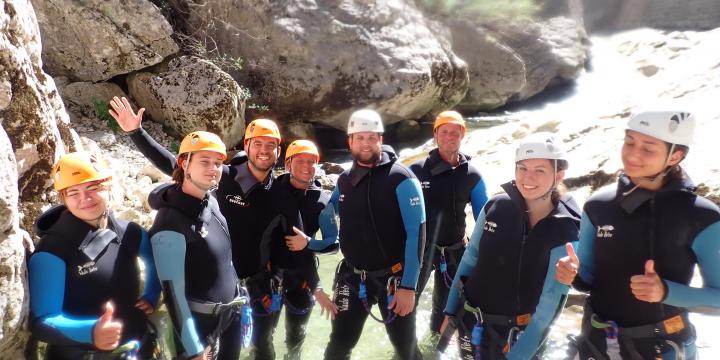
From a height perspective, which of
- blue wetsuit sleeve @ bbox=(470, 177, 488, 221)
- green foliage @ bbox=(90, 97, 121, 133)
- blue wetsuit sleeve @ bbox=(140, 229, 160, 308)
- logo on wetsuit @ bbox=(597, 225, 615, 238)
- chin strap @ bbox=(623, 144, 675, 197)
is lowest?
blue wetsuit sleeve @ bbox=(140, 229, 160, 308)

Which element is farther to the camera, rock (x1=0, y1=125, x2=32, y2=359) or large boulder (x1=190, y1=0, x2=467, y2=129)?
large boulder (x1=190, y1=0, x2=467, y2=129)

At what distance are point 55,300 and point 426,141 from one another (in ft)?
44.9

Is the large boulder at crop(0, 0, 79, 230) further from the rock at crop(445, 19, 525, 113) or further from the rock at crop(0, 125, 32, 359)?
Result: the rock at crop(445, 19, 525, 113)

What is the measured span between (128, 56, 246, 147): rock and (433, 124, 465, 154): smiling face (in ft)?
25.9

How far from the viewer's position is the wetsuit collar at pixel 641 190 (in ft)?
8.38

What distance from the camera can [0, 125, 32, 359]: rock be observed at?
238 centimetres

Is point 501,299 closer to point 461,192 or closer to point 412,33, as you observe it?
point 461,192

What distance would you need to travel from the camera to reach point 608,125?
1008cm

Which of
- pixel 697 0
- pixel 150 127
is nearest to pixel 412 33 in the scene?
pixel 150 127

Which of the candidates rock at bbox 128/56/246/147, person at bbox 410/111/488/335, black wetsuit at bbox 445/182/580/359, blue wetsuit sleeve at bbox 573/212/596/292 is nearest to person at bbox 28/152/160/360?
black wetsuit at bbox 445/182/580/359

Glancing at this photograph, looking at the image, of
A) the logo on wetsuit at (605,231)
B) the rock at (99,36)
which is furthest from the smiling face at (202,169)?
the rock at (99,36)

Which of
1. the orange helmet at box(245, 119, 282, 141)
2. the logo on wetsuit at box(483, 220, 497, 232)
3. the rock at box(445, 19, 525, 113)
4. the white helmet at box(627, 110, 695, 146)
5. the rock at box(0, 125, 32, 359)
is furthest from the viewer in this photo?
the rock at box(445, 19, 525, 113)

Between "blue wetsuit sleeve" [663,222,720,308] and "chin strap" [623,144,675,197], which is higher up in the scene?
"chin strap" [623,144,675,197]

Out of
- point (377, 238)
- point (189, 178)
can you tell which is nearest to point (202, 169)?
point (189, 178)
